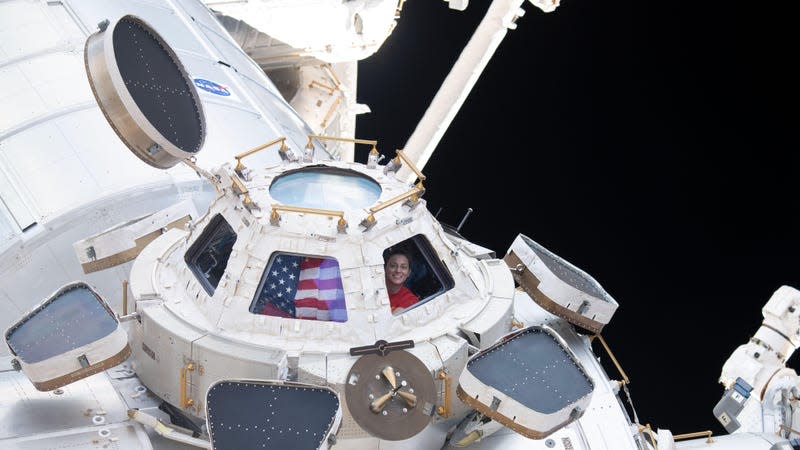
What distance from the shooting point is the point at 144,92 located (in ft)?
30.5

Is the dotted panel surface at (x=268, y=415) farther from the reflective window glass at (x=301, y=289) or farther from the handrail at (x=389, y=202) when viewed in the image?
the handrail at (x=389, y=202)

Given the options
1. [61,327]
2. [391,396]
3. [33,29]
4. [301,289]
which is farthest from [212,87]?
[391,396]

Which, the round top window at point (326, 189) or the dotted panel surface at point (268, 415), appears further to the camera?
the round top window at point (326, 189)

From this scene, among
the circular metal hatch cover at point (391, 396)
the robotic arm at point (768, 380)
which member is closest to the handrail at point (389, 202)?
the circular metal hatch cover at point (391, 396)

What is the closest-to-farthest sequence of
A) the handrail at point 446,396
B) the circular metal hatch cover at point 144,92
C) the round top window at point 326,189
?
the handrail at point 446,396, the circular metal hatch cover at point 144,92, the round top window at point 326,189

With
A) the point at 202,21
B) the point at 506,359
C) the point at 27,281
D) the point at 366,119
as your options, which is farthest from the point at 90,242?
the point at 366,119

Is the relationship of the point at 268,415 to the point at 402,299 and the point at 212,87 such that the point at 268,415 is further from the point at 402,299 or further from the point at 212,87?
the point at 212,87

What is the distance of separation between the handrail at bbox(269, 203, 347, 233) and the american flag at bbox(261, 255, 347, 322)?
29 cm

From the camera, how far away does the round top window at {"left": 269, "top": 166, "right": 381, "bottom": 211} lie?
9.41 metres

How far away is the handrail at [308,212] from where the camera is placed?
893cm

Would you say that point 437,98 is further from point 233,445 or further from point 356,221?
point 233,445

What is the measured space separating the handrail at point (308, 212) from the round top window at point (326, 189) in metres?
0.25

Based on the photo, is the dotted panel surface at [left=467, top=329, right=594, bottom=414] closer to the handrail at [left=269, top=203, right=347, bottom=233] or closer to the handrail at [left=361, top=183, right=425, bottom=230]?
the handrail at [left=361, top=183, right=425, bottom=230]

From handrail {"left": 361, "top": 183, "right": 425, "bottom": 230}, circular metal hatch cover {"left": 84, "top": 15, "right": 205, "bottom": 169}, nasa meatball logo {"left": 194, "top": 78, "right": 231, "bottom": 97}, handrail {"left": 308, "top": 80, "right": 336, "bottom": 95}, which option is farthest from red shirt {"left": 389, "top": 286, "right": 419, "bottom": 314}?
handrail {"left": 308, "top": 80, "right": 336, "bottom": 95}
